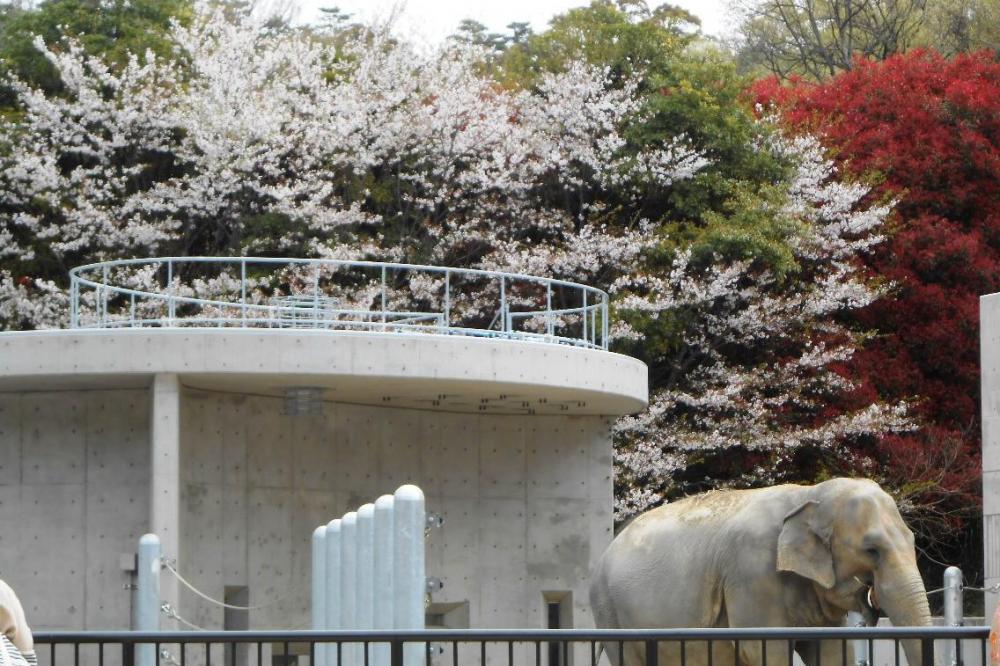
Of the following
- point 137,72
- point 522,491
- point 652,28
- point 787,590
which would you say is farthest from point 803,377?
point 787,590

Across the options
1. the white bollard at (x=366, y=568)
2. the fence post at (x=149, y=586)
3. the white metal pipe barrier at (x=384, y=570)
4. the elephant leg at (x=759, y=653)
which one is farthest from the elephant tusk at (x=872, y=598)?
the fence post at (x=149, y=586)

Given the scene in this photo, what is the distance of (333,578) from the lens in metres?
17.1

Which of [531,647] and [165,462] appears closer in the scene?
[165,462]

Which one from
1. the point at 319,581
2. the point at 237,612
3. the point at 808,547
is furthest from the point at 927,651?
the point at 237,612

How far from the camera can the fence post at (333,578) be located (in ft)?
55.7

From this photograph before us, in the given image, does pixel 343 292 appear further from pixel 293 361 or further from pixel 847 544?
pixel 847 544

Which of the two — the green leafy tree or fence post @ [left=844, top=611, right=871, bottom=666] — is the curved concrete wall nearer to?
fence post @ [left=844, top=611, right=871, bottom=666]

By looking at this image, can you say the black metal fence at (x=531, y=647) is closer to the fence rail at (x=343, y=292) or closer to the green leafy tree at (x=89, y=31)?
the fence rail at (x=343, y=292)

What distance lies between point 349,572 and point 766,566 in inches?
141

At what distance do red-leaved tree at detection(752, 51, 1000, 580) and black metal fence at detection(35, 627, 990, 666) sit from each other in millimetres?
8386

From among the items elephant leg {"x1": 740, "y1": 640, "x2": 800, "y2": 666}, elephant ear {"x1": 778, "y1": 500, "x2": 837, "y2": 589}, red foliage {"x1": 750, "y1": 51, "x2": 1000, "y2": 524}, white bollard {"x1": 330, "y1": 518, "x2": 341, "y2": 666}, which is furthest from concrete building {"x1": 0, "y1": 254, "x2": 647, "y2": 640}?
red foliage {"x1": 750, "y1": 51, "x2": 1000, "y2": 524}

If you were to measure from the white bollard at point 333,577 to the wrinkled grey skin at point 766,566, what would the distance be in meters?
2.45

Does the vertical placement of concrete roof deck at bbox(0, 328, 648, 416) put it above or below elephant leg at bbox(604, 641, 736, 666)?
above

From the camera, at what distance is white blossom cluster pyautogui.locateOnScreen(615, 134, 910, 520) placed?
30.0 m
